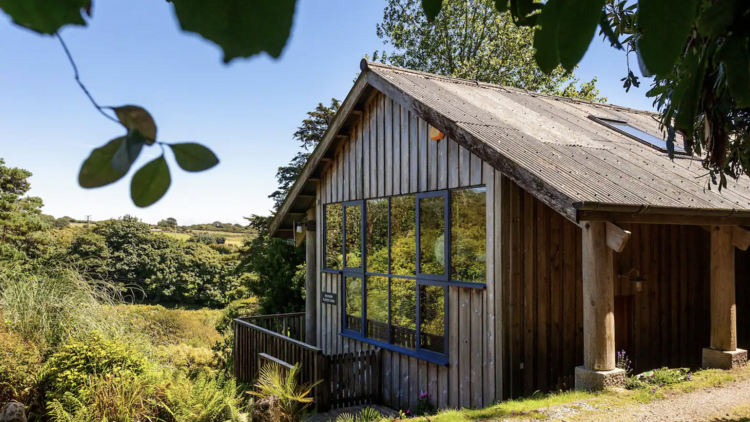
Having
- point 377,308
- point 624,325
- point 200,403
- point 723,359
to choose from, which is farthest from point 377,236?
point 723,359

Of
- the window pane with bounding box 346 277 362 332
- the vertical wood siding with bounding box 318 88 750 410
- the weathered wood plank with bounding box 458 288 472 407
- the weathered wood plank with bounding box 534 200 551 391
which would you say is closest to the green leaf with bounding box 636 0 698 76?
the vertical wood siding with bounding box 318 88 750 410

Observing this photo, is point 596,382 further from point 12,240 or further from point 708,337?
point 12,240

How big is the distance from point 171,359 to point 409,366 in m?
3.71

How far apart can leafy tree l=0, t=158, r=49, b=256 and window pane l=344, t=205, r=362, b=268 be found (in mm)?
16591

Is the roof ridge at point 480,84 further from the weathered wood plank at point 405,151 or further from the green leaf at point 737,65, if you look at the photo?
the green leaf at point 737,65

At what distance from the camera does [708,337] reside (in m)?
8.76

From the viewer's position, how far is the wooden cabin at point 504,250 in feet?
20.0

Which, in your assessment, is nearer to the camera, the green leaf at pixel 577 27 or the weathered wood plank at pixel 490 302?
the green leaf at pixel 577 27

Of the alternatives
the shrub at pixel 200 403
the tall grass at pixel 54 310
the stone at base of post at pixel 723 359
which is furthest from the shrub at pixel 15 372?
the stone at base of post at pixel 723 359

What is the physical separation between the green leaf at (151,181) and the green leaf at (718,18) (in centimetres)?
81

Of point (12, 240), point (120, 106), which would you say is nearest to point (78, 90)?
point (120, 106)

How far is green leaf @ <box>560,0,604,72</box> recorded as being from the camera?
785mm

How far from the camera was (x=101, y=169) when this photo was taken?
2.00 feet

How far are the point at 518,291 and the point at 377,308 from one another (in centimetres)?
277
